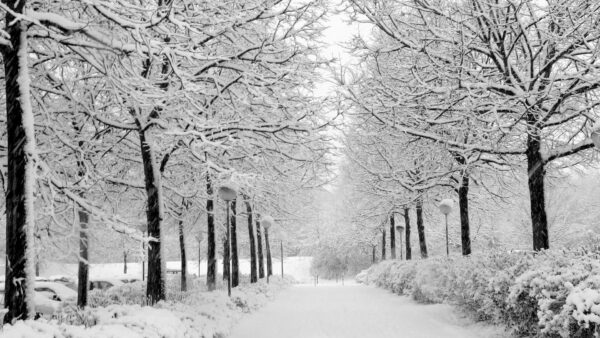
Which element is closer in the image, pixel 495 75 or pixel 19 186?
pixel 19 186

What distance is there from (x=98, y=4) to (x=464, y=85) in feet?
21.7

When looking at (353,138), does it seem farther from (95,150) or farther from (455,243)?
(455,243)

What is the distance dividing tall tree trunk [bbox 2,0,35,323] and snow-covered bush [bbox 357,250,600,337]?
6.01 meters

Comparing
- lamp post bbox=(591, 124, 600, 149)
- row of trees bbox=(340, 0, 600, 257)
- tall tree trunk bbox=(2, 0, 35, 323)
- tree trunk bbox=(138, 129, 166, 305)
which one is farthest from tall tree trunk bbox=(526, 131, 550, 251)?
tall tree trunk bbox=(2, 0, 35, 323)

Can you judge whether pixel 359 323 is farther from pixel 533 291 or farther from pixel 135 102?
pixel 135 102

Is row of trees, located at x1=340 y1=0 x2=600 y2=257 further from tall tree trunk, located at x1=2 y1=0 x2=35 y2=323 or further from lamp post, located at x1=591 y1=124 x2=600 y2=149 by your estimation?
tall tree trunk, located at x1=2 y1=0 x2=35 y2=323

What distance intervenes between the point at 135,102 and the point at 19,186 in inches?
82.9

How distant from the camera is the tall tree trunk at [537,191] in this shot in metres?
10.4

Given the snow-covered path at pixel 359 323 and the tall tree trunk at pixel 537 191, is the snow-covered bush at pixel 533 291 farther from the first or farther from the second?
the tall tree trunk at pixel 537 191

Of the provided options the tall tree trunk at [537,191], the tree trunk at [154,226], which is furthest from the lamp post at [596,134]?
the tree trunk at [154,226]

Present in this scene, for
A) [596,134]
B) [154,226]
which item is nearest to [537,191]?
[596,134]

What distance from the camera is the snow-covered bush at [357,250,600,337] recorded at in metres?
5.22

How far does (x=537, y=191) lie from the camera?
10445mm

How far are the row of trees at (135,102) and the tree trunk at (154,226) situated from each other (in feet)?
0.07
